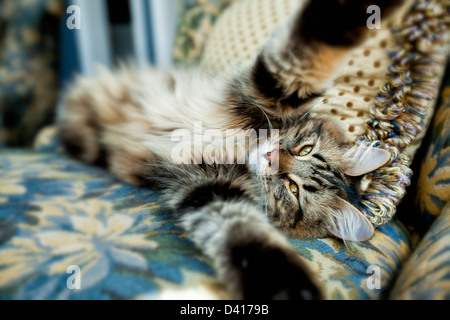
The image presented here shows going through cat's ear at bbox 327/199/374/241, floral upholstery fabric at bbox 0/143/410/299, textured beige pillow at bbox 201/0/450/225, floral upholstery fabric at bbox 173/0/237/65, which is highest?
floral upholstery fabric at bbox 173/0/237/65

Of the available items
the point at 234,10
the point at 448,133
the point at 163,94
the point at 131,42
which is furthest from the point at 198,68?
the point at 131,42

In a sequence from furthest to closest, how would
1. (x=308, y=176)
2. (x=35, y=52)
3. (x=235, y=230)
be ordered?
1. (x=35, y=52)
2. (x=308, y=176)
3. (x=235, y=230)

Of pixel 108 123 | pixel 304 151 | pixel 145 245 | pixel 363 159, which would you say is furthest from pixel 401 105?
pixel 108 123

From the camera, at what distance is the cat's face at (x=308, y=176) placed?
32.0 inches

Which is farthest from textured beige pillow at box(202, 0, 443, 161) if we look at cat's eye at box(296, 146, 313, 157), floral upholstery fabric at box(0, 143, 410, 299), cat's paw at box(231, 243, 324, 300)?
cat's paw at box(231, 243, 324, 300)

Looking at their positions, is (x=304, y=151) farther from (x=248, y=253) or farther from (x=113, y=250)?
(x=113, y=250)

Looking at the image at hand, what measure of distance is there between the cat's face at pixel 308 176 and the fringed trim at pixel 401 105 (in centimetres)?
7

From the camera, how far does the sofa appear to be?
471 millimetres

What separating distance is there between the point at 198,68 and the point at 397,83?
0.68 meters

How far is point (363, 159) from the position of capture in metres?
0.76

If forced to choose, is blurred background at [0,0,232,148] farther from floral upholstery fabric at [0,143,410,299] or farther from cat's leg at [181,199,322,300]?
cat's leg at [181,199,322,300]

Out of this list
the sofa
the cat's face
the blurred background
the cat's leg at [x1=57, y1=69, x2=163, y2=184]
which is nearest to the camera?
the sofa

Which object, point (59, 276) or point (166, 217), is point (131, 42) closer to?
point (166, 217)

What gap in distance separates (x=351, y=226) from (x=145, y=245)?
0.48 meters
